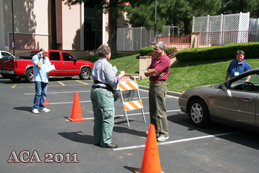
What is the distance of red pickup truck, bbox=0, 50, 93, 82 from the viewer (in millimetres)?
13805

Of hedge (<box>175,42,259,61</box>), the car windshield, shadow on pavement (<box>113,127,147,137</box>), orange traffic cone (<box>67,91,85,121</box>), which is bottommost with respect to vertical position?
shadow on pavement (<box>113,127,147,137</box>)

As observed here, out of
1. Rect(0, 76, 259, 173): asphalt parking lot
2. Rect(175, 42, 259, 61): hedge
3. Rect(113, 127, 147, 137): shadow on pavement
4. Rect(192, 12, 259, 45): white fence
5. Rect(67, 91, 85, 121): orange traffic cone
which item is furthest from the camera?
Rect(192, 12, 259, 45): white fence

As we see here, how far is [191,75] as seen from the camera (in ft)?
43.3

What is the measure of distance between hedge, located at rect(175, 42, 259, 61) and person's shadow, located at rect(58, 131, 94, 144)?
36.4 feet

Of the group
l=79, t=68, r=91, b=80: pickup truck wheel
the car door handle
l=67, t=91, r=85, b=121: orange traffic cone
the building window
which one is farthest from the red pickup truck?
the building window

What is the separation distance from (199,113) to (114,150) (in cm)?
262

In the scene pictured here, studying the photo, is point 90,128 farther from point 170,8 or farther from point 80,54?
point 80,54

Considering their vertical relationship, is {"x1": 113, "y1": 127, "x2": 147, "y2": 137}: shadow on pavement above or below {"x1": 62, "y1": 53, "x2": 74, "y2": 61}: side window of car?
below

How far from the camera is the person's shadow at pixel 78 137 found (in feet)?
16.9

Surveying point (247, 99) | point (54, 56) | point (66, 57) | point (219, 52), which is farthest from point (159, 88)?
point (66, 57)

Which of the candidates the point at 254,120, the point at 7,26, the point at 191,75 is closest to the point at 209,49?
the point at 191,75

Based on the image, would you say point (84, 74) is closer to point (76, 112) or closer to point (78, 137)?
point (76, 112)

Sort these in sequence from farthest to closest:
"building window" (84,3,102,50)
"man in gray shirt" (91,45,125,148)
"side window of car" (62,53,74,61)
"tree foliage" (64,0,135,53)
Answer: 1. "building window" (84,3,102,50)
2. "tree foliage" (64,0,135,53)
3. "side window of car" (62,53,74,61)
4. "man in gray shirt" (91,45,125,148)

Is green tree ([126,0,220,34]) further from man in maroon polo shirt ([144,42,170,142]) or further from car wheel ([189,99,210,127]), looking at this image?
man in maroon polo shirt ([144,42,170,142])
